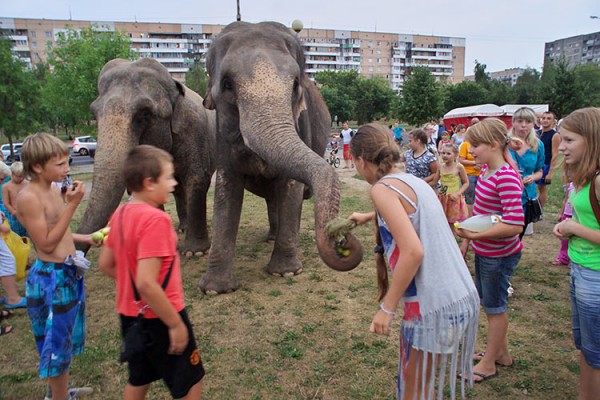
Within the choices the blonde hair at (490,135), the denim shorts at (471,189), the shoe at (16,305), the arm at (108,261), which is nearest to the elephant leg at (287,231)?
the blonde hair at (490,135)

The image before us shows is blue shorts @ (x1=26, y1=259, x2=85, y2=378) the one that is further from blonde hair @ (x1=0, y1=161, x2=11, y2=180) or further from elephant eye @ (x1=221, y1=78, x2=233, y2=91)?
blonde hair @ (x1=0, y1=161, x2=11, y2=180)

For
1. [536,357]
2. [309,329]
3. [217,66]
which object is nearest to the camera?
[536,357]

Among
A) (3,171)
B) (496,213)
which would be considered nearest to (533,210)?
(496,213)

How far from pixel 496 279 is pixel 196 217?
4245mm

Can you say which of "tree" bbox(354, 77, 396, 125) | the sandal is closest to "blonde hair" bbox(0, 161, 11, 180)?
the sandal

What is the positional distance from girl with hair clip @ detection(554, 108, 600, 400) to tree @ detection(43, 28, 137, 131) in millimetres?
19852

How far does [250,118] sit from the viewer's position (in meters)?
4.08

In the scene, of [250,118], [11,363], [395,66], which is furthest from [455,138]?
[395,66]

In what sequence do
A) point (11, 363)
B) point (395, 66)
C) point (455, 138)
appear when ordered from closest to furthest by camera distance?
1. point (11, 363)
2. point (455, 138)
3. point (395, 66)

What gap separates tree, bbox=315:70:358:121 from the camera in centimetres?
5791

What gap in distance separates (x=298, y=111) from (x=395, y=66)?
117621 mm

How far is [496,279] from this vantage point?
3.02 m

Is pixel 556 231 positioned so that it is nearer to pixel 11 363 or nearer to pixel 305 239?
pixel 11 363

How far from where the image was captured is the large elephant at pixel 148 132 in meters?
4.39
